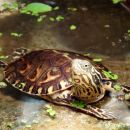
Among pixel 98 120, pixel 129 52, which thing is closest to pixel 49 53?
pixel 98 120

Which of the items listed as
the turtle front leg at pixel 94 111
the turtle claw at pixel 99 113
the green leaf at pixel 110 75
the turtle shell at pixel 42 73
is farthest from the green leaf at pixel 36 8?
the turtle claw at pixel 99 113

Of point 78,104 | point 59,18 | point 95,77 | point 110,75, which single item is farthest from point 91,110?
point 59,18

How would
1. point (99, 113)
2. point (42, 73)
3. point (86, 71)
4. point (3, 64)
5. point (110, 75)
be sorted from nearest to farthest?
1. point (86, 71)
2. point (99, 113)
3. point (42, 73)
4. point (110, 75)
5. point (3, 64)

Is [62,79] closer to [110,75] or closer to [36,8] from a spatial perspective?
[110,75]

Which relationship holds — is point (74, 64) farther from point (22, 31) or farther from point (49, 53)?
point (22, 31)

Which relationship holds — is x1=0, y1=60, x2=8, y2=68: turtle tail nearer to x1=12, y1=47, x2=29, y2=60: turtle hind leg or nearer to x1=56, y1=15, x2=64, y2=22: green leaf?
x1=12, y1=47, x2=29, y2=60: turtle hind leg

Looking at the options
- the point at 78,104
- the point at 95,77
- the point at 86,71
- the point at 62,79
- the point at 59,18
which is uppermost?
the point at 86,71

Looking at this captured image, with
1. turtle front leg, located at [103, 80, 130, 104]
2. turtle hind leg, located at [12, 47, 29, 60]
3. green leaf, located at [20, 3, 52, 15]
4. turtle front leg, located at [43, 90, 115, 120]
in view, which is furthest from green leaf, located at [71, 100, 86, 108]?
green leaf, located at [20, 3, 52, 15]

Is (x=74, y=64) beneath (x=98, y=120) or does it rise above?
above
